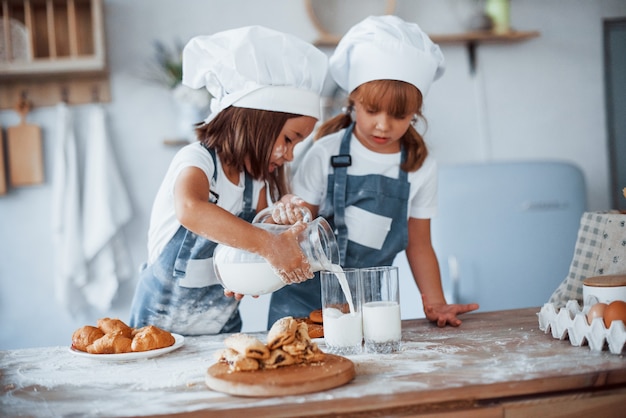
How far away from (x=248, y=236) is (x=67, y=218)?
150 centimetres

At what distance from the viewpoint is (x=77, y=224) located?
2475mm

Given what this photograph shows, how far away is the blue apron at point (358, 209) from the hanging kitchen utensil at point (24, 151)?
1.27m

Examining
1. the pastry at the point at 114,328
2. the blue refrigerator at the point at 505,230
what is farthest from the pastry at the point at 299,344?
the blue refrigerator at the point at 505,230

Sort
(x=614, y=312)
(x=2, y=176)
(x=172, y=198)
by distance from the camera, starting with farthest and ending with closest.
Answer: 1. (x=2, y=176)
2. (x=172, y=198)
3. (x=614, y=312)

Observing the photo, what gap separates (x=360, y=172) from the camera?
1.68 m

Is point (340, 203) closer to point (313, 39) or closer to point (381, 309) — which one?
point (381, 309)

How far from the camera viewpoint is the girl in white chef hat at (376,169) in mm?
1565

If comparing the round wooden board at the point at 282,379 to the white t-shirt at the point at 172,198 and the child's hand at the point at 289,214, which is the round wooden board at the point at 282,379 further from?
the white t-shirt at the point at 172,198

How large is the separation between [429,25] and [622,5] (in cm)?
81

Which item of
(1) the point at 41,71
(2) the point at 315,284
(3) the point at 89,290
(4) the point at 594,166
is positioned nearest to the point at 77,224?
(3) the point at 89,290

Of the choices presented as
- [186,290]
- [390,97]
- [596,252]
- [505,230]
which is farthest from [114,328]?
[505,230]

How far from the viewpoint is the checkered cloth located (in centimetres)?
133

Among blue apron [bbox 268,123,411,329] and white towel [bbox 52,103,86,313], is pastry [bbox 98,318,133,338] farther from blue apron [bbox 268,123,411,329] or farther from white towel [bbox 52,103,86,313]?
white towel [bbox 52,103,86,313]

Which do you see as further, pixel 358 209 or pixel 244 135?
pixel 358 209
